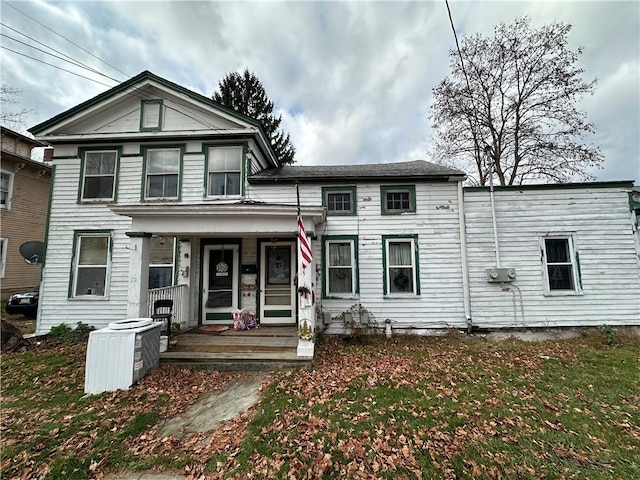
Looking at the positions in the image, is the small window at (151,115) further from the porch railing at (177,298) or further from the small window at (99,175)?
the porch railing at (177,298)

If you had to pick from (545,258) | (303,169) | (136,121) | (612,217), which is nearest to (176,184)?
(136,121)

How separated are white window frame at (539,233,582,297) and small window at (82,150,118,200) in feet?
40.7

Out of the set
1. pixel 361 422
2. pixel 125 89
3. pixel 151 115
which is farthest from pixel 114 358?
pixel 125 89

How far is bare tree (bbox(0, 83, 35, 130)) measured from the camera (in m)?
10.8

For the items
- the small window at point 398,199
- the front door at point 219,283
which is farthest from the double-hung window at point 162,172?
the small window at point 398,199

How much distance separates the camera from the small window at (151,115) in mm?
8180

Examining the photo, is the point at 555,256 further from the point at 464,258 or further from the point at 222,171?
the point at 222,171

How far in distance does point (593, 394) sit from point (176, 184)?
1019cm

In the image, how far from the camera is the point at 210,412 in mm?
4004

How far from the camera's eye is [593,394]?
4.28 metres

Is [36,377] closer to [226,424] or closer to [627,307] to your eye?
[226,424]

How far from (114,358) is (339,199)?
20.3 feet

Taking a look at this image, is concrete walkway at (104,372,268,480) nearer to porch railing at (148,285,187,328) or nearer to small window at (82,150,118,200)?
porch railing at (148,285,187,328)

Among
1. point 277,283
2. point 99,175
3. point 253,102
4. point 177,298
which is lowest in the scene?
point 177,298
